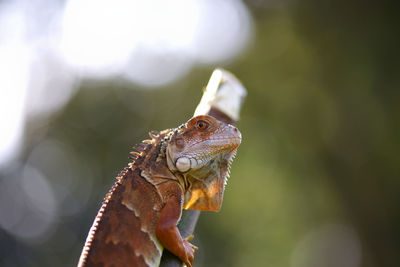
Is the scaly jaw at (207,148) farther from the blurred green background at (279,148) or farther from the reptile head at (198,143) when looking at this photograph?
the blurred green background at (279,148)

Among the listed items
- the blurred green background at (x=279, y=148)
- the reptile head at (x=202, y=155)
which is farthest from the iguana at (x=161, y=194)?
the blurred green background at (x=279, y=148)

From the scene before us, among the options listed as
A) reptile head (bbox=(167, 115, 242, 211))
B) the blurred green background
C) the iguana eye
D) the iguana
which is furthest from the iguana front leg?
the blurred green background

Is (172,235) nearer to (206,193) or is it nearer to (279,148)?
(206,193)

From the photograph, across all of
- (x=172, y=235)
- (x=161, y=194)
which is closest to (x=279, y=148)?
(x=161, y=194)

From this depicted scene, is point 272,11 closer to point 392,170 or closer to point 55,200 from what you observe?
point 392,170

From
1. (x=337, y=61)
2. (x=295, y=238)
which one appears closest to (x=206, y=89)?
(x=337, y=61)

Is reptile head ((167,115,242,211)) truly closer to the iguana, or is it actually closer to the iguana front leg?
the iguana
